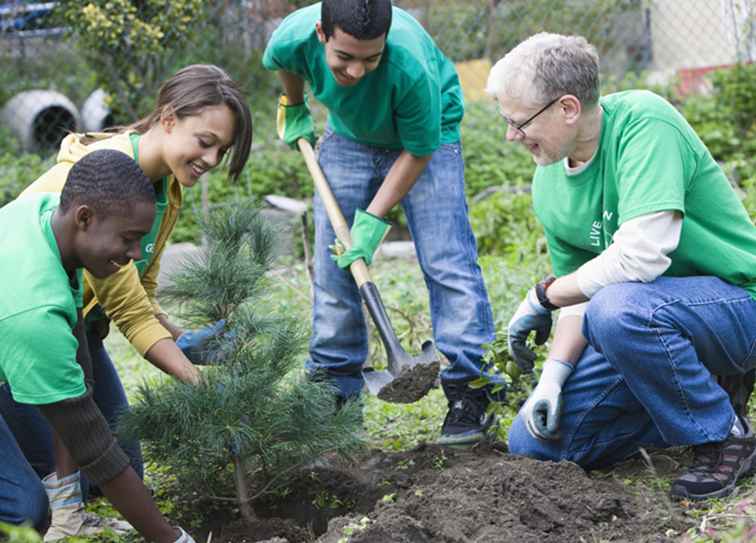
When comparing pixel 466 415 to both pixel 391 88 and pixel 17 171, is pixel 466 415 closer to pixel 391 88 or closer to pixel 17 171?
pixel 391 88

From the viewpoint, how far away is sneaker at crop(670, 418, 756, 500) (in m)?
2.79

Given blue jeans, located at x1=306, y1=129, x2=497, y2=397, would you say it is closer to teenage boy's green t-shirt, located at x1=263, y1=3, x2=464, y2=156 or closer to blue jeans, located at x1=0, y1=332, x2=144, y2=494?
teenage boy's green t-shirt, located at x1=263, y1=3, x2=464, y2=156

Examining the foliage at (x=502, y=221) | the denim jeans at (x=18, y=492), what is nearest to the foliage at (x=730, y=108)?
the foliage at (x=502, y=221)

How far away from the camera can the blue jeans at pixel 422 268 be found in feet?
11.4

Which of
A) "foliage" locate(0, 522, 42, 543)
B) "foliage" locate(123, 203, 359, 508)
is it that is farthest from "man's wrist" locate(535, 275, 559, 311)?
"foliage" locate(0, 522, 42, 543)

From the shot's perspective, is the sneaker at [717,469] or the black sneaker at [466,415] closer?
the sneaker at [717,469]

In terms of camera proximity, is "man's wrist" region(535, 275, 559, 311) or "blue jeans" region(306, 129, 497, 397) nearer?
"man's wrist" region(535, 275, 559, 311)

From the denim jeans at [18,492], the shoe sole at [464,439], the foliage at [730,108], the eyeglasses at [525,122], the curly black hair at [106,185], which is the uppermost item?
the curly black hair at [106,185]

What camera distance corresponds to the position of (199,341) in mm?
3113

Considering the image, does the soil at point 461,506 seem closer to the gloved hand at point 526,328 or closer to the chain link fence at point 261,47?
the gloved hand at point 526,328

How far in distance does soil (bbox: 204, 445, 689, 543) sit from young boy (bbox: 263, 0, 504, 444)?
1.34ft

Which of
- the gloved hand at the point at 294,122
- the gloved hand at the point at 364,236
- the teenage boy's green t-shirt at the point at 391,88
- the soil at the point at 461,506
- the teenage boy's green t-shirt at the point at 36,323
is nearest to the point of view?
the teenage boy's green t-shirt at the point at 36,323

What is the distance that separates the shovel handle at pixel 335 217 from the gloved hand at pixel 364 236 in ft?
0.09

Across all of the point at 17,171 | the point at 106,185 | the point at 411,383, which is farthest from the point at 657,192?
the point at 17,171
